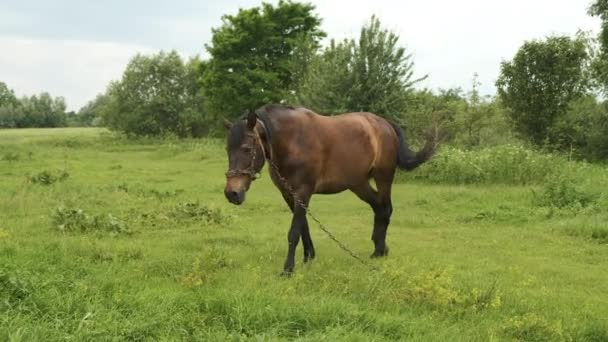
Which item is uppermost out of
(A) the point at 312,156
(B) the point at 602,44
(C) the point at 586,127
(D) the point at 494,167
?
(B) the point at 602,44

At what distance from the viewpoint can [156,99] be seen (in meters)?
43.7

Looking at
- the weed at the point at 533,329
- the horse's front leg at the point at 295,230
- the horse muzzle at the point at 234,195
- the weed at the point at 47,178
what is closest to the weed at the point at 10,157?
the weed at the point at 47,178

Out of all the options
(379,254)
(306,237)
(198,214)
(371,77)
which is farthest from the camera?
(371,77)

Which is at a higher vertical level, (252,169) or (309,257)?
(252,169)

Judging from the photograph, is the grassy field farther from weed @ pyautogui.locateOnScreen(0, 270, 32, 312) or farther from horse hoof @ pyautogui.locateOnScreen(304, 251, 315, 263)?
horse hoof @ pyautogui.locateOnScreen(304, 251, 315, 263)

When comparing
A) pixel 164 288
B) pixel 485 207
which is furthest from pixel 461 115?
pixel 164 288

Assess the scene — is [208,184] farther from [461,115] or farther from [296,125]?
[461,115]

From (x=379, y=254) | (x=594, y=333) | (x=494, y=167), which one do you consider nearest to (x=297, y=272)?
(x=379, y=254)

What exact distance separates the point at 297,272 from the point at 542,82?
60.6 ft

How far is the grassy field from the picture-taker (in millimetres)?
4363

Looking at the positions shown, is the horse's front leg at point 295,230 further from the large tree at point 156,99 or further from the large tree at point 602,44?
the large tree at point 156,99

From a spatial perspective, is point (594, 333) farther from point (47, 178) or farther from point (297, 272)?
point (47, 178)

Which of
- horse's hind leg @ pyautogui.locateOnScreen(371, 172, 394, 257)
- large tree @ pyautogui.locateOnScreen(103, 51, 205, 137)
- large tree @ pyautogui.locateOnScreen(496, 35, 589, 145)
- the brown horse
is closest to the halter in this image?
the brown horse

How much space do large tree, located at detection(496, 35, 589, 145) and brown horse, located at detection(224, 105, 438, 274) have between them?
598 inches
